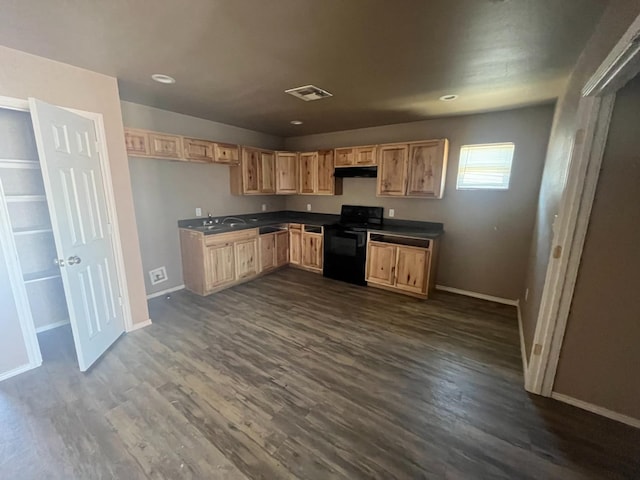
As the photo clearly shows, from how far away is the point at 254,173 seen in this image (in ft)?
15.2

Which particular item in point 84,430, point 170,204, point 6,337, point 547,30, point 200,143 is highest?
point 547,30

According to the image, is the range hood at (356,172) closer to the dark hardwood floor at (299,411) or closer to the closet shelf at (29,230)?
the dark hardwood floor at (299,411)

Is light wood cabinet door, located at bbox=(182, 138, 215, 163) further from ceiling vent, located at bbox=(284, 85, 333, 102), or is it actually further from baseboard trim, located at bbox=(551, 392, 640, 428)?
baseboard trim, located at bbox=(551, 392, 640, 428)

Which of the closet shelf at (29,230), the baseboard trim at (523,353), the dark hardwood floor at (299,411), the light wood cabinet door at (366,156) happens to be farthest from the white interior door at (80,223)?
the baseboard trim at (523,353)

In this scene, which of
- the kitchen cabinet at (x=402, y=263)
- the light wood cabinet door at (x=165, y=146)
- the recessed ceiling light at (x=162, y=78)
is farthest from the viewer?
the kitchen cabinet at (x=402, y=263)

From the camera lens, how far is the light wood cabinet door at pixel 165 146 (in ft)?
10.8

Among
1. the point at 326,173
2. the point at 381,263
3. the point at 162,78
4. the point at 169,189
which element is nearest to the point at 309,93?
the point at 162,78

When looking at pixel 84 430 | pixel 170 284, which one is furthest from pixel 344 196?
pixel 84 430

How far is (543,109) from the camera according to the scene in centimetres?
322

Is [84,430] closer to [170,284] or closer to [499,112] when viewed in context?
[170,284]

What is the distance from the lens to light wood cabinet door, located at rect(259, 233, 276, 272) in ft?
15.1

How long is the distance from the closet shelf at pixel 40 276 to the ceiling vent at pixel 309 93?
295 centimetres

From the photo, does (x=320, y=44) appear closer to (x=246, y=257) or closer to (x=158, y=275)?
(x=246, y=257)

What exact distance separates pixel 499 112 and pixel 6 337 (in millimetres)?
5696
